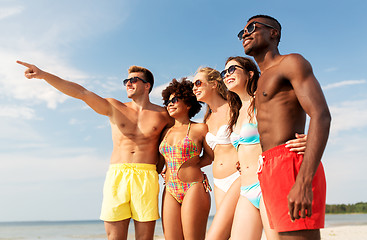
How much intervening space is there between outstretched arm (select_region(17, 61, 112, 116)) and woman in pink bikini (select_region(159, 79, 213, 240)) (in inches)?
49.3

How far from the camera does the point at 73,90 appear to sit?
20.7ft

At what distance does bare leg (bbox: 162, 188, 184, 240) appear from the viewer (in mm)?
5590

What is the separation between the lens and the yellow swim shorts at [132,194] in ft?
19.5

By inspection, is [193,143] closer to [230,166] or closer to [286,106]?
[230,166]

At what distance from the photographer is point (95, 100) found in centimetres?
647

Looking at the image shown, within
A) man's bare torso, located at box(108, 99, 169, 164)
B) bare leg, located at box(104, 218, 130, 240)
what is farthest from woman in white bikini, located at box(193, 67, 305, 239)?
bare leg, located at box(104, 218, 130, 240)

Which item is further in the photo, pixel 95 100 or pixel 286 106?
pixel 95 100

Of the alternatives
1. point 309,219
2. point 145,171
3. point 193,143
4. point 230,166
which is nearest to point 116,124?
point 145,171

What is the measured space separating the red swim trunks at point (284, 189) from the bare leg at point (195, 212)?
2.56m

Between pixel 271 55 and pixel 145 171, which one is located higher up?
pixel 271 55

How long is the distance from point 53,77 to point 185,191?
9.56ft

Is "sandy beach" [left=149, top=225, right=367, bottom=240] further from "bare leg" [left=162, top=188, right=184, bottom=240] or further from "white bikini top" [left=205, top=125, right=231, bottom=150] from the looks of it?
"white bikini top" [left=205, top=125, right=231, bottom=150]

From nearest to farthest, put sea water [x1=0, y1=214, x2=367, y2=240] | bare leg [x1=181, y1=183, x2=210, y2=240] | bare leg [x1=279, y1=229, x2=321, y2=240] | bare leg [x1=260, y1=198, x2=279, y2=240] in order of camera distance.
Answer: bare leg [x1=279, y1=229, x2=321, y2=240], bare leg [x1=260, y1=198, x2=279, y2=240], bare leg [x1=181, y1=183, x2=210, y2=240], sea water [x1=0, y1=214, x2=367, y2=240]

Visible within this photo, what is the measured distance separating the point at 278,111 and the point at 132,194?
11.9 ft
